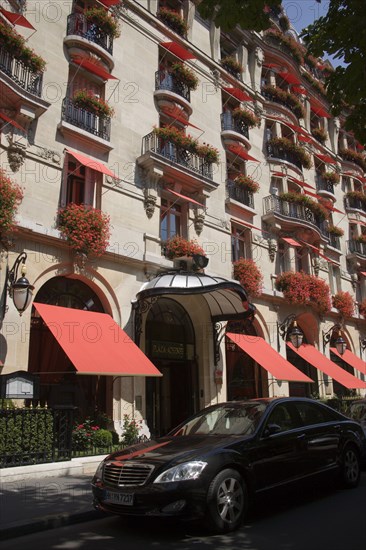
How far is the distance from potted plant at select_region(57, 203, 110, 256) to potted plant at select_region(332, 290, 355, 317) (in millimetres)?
15251

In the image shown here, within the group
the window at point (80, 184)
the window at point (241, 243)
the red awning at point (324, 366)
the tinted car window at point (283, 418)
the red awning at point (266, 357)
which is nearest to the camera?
the tinted car window at point (283, 418)

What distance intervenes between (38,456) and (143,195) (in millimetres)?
9334

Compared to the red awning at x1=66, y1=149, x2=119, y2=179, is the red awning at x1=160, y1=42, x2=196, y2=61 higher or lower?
the red awning at x1=160, y1=42, x2=196, y2=61

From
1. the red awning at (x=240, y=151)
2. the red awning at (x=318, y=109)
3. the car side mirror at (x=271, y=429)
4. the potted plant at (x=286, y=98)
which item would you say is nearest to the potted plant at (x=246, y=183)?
the red awning at (x=240, y=151)

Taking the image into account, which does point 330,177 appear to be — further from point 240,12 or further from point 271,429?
point 271,429

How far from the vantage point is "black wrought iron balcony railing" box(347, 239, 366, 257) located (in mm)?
28750

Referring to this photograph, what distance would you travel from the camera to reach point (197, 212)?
18172mm

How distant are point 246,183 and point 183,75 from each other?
5090 mm

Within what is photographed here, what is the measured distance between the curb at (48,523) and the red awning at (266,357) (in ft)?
36.5

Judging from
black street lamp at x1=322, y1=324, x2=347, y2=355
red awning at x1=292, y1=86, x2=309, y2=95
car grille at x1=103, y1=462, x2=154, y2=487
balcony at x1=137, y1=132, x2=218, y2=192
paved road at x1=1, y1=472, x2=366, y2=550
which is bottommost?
paved road at x1=1, y1=472, x2=366, y2=550

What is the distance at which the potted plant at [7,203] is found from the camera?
1173 centimetres

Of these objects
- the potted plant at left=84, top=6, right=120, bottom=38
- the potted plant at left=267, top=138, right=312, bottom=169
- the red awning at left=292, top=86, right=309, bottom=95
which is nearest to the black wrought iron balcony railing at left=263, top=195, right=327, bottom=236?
the potted plant at left=267, top=138, right=312, bottom=169

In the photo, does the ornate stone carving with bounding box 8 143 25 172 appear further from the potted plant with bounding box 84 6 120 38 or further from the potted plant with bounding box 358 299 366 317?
the potted plant with bounding box 358 299 366 317

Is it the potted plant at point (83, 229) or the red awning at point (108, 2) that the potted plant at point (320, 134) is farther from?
the potted plant at point (83, 229)
